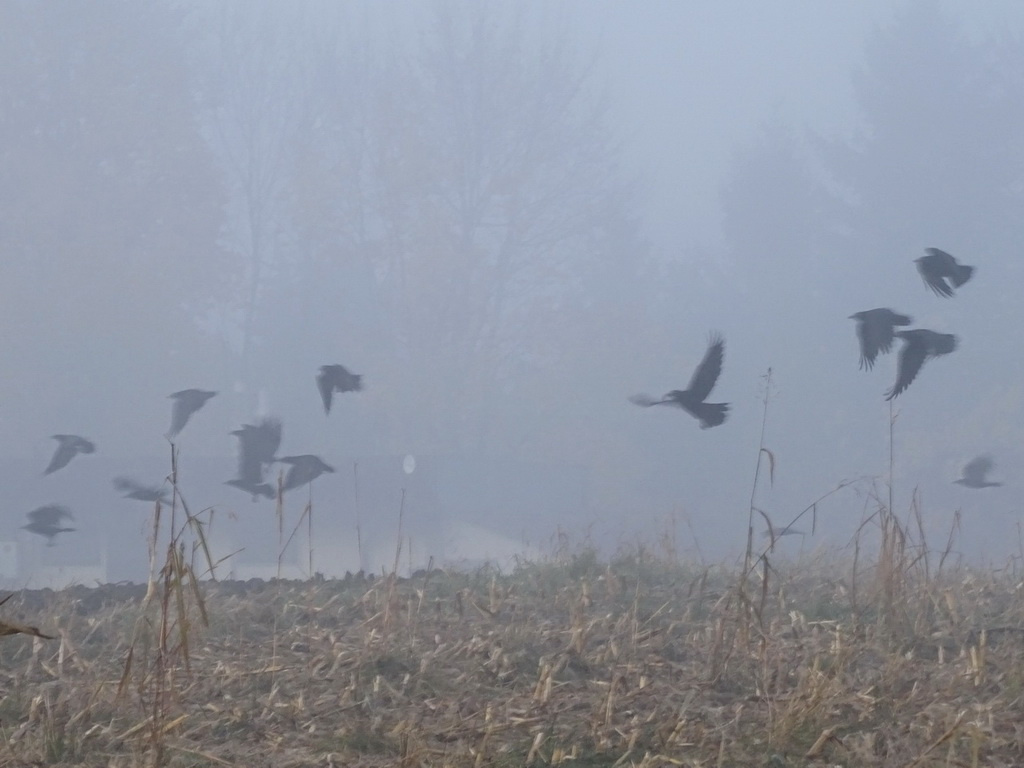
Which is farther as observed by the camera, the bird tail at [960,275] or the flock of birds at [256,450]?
the flock of birds at [256,450]

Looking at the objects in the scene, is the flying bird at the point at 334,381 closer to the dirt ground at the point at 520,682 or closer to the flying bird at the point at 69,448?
the dirt ground at the point at 520,682

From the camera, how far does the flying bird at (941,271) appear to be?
14.5 feet

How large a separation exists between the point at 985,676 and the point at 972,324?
23.0m

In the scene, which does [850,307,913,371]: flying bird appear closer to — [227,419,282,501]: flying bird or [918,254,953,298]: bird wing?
[918,254,953,298]: bird wing

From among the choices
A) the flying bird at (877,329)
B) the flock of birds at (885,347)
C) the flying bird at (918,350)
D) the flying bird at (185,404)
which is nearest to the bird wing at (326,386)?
the flying bird at (185,404)

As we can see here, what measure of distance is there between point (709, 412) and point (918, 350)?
0.92 m

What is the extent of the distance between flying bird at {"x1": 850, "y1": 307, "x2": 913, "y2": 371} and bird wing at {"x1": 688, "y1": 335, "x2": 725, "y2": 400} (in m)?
0.62

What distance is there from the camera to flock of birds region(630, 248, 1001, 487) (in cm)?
411

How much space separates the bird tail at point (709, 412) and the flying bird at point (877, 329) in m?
0.64

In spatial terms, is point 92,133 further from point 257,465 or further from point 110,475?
point 257,465

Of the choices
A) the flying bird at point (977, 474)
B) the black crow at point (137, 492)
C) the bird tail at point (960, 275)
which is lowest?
the black crow at point (137, 492)

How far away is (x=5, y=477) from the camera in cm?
1959

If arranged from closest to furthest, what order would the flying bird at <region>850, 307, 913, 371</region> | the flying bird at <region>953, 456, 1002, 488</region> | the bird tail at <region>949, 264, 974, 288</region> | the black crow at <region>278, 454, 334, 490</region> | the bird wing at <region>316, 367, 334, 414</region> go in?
the flying bird at <region>850, 307, 913, 371</region>, the bird tail at <region>949, 264, 974, 288</region>, the bird wing at <region>316, 367, 334, 414</region>, the black crow at <region>278, 454, 334, 490</region>, the flying bird at <region>953, 456, 1002, 488</region>

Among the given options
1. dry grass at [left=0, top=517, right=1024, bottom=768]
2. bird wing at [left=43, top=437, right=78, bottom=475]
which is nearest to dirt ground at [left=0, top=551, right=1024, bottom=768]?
dry grass at [left=0, top=517, right=1024, bottom=768]
